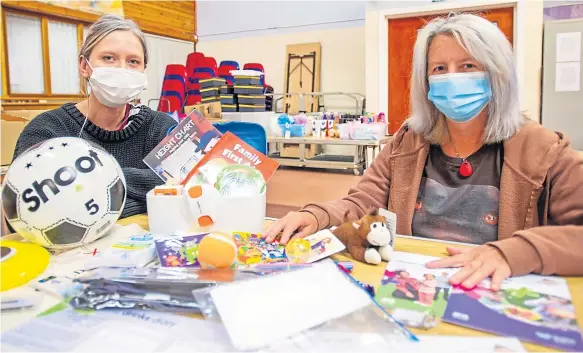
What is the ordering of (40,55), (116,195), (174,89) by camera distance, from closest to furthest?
(116,195) < (40,55) < (174,89)

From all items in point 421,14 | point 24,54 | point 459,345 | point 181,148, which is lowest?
point 459,345

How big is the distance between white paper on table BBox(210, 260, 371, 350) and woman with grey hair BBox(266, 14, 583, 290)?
287 millimetres

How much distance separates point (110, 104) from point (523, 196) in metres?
1.48

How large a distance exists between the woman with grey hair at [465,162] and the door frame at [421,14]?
374 cm

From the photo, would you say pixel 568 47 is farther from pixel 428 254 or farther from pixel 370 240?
pixel 370 240

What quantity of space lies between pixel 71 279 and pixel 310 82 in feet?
19.2

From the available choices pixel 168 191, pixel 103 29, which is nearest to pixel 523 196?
pixel 168 191

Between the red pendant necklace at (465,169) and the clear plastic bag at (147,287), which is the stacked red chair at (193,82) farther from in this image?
the clear plastic bag at (147,287)

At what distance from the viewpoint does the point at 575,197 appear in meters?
1.06

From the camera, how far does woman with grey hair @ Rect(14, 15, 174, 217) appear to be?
5.33 ft

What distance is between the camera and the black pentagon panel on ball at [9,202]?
0.95 m

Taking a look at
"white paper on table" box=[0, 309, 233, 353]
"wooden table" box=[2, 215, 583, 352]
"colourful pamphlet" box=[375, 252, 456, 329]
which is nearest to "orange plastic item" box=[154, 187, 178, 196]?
"wooden table" box=[2, 215, 583, 352]

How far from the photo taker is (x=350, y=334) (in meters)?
0.62

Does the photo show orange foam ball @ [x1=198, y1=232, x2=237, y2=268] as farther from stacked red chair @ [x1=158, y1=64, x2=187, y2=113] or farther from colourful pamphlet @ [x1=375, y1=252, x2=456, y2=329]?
stacked red chair @ [x1=158, y1=64, x2=187, y2=113]
